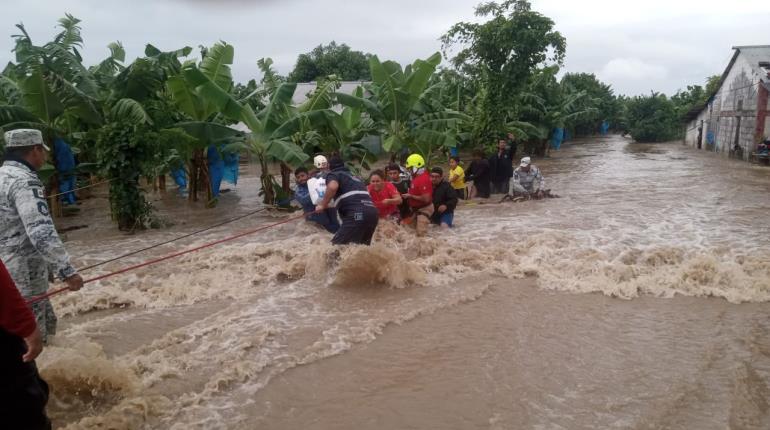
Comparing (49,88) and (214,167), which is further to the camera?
(214,167)

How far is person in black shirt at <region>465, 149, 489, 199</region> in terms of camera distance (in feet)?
43.1

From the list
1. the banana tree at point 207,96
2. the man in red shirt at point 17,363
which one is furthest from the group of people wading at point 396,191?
the man in red shirt at point 17,363

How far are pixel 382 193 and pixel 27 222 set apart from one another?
567 centimetres

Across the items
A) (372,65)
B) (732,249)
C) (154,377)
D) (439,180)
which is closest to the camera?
(154,377)

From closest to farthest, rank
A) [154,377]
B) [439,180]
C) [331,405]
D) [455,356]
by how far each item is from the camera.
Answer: [331,405] < [154,377] < [455,356] < [439,180]

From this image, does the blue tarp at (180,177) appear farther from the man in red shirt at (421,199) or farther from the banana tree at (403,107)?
the man in red shirt at (421,199)

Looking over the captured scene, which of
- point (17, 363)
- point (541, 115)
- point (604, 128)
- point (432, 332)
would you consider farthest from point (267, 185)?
point (604, 128)

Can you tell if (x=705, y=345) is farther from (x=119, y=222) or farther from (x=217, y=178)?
(x=217, y=178)

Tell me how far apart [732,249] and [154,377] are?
8.09m

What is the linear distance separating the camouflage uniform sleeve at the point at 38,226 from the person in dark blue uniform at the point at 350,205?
10.9 feet

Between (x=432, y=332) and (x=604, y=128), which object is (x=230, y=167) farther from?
(x=604, y=128)

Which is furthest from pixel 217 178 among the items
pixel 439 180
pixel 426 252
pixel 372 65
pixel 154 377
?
pixel 154 377

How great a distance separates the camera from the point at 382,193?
880 centimetres

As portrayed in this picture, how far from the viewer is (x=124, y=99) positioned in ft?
32.8
